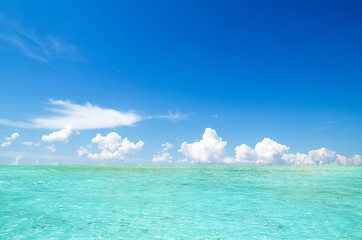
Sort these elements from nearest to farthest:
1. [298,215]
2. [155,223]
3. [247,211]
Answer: [155,223] → [298,215] → [247,211]

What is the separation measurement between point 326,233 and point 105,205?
12371 millimetres

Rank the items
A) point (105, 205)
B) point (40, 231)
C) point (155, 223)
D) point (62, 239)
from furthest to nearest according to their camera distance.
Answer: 1. point (105, 205)
2. point (155, 223)
3. point (40, 231)
4. point (62, 239)

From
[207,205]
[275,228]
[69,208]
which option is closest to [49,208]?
[69,208]

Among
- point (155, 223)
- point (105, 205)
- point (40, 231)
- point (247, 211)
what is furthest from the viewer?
point (105, 205)

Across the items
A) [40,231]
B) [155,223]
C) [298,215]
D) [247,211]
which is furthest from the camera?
[247,211]

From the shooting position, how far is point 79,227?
10.7 m

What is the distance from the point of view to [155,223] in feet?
37.4

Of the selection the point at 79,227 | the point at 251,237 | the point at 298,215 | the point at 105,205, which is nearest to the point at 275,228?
the point at 251,237

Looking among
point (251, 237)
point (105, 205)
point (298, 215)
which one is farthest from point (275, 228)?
point (105, 205)

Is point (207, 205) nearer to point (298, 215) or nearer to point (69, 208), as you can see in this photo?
point (298, 215)

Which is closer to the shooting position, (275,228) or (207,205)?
(275,228)

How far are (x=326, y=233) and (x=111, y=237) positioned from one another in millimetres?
9198

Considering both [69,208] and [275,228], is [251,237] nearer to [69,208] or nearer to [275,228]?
[275,228]

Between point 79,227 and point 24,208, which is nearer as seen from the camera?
point 79,227
